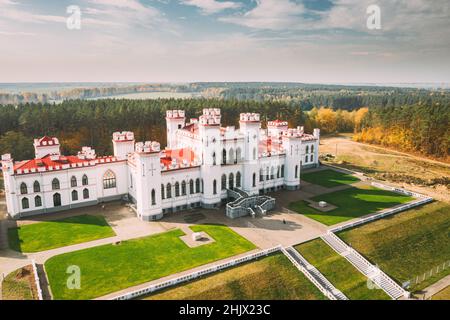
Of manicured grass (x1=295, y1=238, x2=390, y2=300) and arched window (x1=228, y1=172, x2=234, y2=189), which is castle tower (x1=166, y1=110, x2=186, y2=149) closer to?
arched window (x1=228, y1=172, x2=234, y2=189)

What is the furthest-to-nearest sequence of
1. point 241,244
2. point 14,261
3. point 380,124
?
point 380,124
point 241,244
point 14,261

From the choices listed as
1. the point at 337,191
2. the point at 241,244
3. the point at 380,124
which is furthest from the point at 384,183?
the point at 380,124

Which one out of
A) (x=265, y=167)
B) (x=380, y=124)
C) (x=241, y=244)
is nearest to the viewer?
(x=241, y=244)

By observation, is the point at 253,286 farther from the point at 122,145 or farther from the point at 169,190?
the point at 122,145

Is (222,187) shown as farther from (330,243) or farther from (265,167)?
(330,243)

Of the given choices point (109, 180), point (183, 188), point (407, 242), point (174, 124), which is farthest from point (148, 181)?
point (407, 242)

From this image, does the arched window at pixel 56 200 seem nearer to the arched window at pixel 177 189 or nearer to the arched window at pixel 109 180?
the arched window at pixel 109 180
